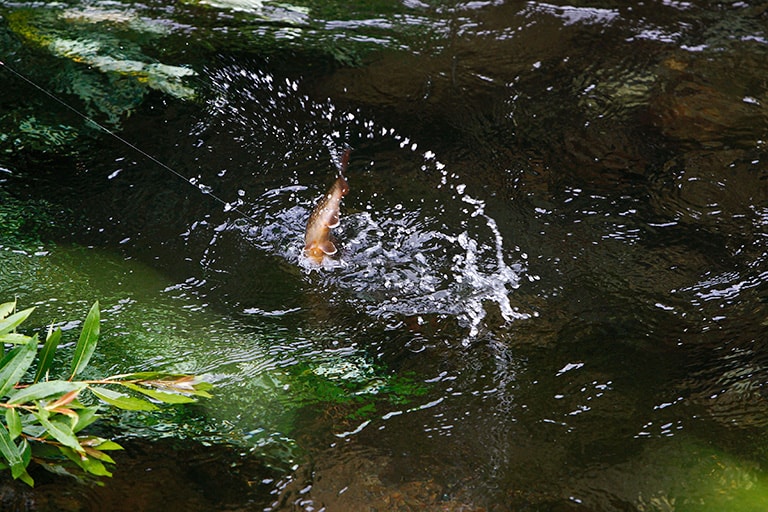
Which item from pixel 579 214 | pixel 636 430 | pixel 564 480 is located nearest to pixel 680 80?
pixel 579 214

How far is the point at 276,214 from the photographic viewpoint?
3.96 meters

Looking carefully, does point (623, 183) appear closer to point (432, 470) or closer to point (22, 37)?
point (432, 470)

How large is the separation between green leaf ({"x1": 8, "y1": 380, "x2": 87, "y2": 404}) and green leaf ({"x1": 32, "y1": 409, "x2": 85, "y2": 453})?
0.07 metres

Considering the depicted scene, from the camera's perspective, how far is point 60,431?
6.85ft

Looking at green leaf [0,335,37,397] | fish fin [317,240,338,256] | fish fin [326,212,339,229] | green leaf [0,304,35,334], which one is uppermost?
green leaf [0,304,35,334]

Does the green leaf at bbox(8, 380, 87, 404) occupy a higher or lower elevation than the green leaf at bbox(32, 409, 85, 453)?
higher

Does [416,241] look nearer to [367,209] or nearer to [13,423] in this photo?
[367,209]

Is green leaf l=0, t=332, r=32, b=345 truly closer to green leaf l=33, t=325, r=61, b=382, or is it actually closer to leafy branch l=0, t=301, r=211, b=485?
leafy branch l=0, t=301, r=211, b=485

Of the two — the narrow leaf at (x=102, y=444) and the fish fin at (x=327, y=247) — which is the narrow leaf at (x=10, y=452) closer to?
the narrow leaf at (x=102, y=444)

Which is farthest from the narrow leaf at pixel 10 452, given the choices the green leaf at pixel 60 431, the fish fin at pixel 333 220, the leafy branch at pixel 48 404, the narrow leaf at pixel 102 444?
the fish fin at pixel 333 220

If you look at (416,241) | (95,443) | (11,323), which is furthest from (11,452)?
(416,241)

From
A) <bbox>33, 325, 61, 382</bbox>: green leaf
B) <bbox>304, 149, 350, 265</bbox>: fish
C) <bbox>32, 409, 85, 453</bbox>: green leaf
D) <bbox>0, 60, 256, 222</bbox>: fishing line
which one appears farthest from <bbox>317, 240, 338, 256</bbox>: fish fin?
<bbox>32, 409, 85, 453</bbox>: green leaf

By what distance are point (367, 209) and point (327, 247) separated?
415 millimetres

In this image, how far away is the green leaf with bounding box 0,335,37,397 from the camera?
2.20m
